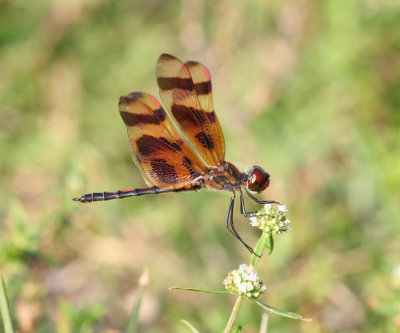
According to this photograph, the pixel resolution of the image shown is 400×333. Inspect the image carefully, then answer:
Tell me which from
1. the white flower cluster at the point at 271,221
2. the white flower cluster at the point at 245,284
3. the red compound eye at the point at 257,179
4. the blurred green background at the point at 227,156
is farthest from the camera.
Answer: the blurred green background at the point at 227,156

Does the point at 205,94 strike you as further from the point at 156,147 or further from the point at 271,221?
the point at 271,221

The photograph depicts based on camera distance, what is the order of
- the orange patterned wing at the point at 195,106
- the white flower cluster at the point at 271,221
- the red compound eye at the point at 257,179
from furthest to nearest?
the orange patterned wing at the point at 195,106, the red compound eye at the point at 257,179, the white flower cluster at the point at 271,221

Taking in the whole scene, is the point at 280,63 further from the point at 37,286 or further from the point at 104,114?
the point at 37,286

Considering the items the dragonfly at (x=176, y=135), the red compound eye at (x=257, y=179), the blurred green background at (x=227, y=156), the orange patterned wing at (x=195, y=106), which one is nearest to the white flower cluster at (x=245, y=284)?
the red compound eye at (x=257, y=179)

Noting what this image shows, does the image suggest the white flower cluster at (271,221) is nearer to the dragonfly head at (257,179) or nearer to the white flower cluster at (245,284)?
the white flower cluster at (245,284)

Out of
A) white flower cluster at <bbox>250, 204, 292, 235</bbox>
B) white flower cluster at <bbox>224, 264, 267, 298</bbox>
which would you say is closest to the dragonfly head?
white flower cluster at <bbox>250, 204, 292, 235</bbox>

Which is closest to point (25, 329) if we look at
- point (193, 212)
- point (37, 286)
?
point (37, 286)
